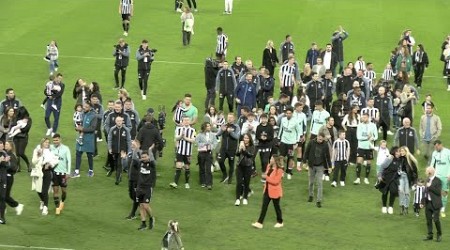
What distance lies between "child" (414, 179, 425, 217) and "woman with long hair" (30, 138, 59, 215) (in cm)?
861

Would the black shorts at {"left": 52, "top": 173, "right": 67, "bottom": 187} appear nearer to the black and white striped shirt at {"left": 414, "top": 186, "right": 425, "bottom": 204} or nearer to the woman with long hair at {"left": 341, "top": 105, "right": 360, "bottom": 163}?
the woman with long hair at {"left": 341, "top": 105, "right": 360, "bottom": 163}

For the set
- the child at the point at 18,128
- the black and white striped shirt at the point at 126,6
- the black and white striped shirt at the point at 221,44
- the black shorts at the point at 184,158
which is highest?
the black and white striped shirt at the point at 126,6

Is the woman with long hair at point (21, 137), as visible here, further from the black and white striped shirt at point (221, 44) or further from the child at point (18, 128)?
the black and white striped shirt at point (221, 44)

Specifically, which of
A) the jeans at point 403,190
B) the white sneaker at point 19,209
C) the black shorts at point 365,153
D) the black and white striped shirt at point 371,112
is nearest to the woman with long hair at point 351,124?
the black shorts at point 365,153

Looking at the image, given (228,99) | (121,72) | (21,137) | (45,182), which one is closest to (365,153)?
(228,99)

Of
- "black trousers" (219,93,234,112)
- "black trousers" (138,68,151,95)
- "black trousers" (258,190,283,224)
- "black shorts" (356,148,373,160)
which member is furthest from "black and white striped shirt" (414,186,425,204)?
"black trousers" (138,68,151,95)

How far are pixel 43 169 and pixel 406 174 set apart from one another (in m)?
8.65

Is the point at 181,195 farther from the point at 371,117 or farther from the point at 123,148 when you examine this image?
the point at 371,117

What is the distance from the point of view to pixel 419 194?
25547mm

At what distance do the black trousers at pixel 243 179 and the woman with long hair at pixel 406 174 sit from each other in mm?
3674

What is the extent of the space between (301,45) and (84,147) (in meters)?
17.2

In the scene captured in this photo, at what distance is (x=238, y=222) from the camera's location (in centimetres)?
2523

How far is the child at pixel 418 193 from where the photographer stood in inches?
999

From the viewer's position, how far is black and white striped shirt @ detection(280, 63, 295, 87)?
33.0 meters
